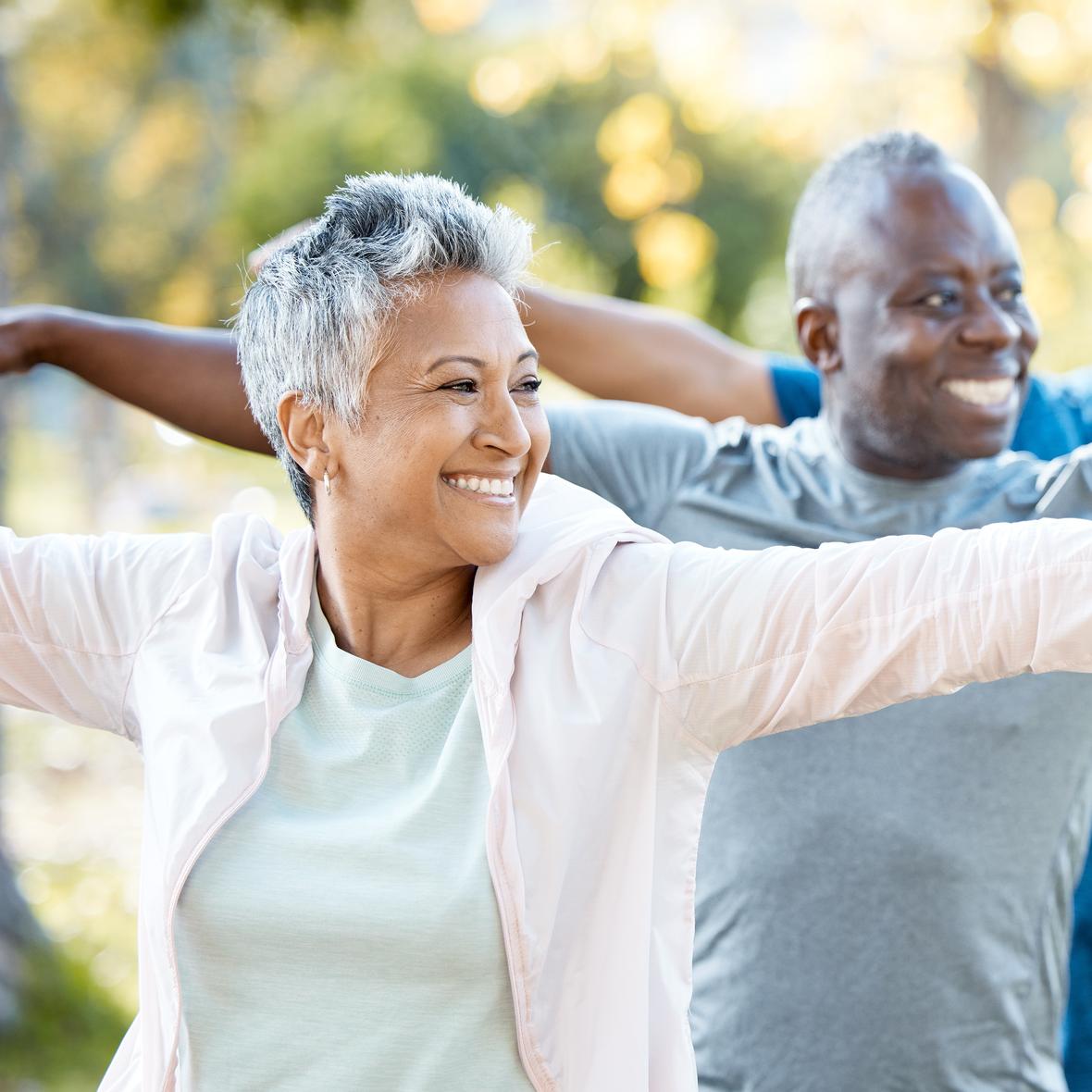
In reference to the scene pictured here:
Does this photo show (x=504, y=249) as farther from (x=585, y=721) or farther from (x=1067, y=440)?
(x=1067, y=440)

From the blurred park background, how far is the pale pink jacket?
53 centimetres

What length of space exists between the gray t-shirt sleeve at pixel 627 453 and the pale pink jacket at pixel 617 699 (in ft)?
1.07

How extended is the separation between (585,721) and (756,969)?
595 mm

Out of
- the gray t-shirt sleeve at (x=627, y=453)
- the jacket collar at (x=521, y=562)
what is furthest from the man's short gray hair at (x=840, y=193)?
the jacket collar at (x=521, y=562)

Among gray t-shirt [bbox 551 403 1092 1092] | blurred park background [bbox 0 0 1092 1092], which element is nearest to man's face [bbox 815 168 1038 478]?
gray t-shirt [bbox 551 403 1092 1092]

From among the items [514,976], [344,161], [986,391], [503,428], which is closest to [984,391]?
[986,391]

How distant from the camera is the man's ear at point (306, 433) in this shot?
Answer: 1782mm

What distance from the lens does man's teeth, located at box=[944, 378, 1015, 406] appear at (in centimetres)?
214

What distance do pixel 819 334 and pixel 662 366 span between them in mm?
385

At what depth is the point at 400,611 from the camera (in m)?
1.82

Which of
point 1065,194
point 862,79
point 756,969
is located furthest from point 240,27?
point 1065,194

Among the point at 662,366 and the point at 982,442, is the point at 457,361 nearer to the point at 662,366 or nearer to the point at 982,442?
the point at 982,442

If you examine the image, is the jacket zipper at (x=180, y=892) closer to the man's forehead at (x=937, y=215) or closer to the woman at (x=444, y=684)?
the woman at (x=444, y=684)

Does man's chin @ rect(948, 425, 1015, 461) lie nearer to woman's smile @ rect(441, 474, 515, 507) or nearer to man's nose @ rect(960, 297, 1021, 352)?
man's nose @ rect(960, 297, 1021, 352)
